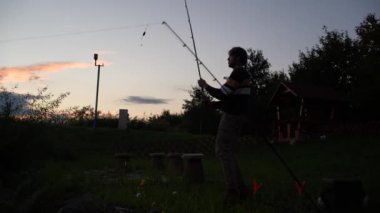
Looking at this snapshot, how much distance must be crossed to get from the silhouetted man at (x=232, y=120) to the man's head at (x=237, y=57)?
72 millimetres

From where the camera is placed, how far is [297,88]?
25.2 metres

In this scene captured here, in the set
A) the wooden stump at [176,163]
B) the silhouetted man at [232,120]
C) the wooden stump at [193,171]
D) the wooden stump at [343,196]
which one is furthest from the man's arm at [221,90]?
the wooden stump at [176,163]

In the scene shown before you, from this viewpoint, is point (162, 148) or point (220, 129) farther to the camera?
point (162, 148)

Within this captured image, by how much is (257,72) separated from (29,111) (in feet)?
134

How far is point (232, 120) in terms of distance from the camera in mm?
5355

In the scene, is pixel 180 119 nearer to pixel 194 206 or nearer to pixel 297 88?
pixel 297 88

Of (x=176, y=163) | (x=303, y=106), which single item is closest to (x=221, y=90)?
(x=176, y=163)

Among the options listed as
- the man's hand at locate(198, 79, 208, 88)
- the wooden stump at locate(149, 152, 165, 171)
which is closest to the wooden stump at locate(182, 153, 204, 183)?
the man's hand at locate(198, 79, 208, 88)

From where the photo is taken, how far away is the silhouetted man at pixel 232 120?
5281 mm

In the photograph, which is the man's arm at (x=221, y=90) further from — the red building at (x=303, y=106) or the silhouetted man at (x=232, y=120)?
the red building at (x=303, y=106)

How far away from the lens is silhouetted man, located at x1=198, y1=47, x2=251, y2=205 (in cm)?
528

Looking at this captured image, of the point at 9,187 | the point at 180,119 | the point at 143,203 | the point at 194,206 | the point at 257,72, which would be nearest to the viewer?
the point at 194,206

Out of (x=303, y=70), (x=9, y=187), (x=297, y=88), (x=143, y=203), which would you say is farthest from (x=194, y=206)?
(x=303, y=70)

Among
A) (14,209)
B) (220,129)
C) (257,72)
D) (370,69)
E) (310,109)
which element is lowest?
(14,209)
